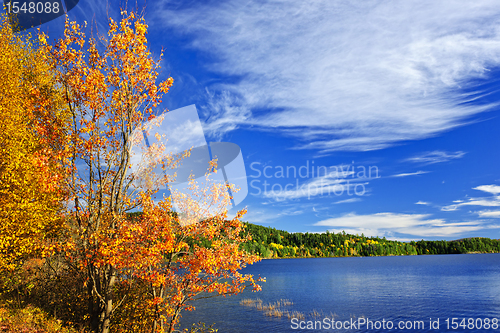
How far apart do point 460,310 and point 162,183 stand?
176 ft

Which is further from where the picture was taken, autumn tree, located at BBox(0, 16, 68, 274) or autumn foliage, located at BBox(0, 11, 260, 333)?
autumn tree, located at BBox(0, 16, 68, 274)

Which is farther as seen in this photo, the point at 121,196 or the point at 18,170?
the point at 18,170

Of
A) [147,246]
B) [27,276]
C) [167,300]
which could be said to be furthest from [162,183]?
[27,276]

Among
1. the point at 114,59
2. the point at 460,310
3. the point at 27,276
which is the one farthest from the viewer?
the point at 460,310

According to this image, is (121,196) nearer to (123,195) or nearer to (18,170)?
(123,195)

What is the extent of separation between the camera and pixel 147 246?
38.3ft

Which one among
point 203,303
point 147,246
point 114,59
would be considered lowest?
point 203,303

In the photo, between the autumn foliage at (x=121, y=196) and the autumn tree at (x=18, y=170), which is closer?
the autumn foliage at (x=121, y=196)

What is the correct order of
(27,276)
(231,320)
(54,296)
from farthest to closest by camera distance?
1. (231,320)
2. (27,276)
3. (54,296)

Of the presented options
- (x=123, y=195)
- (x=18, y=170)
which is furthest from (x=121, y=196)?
(x=18, y=170)

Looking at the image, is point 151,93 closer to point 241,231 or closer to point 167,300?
point 241,231

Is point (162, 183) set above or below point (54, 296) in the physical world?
above

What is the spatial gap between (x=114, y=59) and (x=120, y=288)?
12.6 meters

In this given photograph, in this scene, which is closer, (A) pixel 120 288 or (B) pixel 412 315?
(A) pixel 120 288
